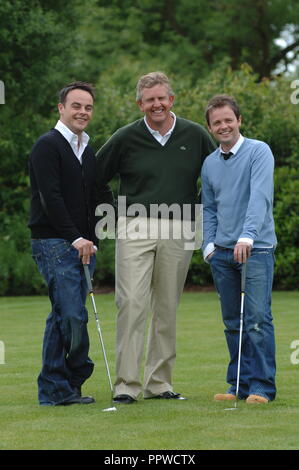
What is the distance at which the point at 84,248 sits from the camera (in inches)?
268

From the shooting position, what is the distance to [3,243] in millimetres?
18094

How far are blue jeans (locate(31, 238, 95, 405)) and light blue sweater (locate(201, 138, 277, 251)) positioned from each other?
36.7 inches

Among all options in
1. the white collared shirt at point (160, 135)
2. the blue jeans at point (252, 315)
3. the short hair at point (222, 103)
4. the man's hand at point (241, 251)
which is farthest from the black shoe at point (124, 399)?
the short hair at point (222, 103)

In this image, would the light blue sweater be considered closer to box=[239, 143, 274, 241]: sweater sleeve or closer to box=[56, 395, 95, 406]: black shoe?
box=[239, 143, 274, 241]: sweater sleeve

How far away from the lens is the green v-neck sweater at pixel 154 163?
7059mm

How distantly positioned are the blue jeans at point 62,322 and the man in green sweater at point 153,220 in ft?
1.02

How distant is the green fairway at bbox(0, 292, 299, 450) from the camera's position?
5574mm

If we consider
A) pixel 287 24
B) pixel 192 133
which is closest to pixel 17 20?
pixel 192 133

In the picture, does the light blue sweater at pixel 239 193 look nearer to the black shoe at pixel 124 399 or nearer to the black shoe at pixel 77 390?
the black shoe at pixel 124 399

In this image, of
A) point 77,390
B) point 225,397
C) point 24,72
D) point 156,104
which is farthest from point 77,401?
point 24,72

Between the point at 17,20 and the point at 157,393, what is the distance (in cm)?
1186

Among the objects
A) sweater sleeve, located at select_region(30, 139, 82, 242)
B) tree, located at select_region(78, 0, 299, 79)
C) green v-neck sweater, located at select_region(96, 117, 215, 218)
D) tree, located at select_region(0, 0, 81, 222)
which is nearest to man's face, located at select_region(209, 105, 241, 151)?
green v-neck sweater, located at select_region(96, 117, 215, 218)

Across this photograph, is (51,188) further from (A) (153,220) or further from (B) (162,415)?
(B) (162,415)

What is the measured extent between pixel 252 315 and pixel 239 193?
32.2 inches
